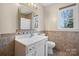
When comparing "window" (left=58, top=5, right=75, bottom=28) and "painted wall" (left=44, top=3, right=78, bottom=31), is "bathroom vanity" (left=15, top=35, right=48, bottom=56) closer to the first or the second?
"painted wall" (left=44, top=3, right=78, bottom=31)

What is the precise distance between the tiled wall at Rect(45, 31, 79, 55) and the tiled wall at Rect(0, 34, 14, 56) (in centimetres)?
51

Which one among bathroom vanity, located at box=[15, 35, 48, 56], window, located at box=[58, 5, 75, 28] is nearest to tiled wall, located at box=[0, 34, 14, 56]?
bathroom vanity, located at box=[15, 35, 48, 56]

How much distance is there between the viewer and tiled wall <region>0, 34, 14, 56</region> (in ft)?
4.55

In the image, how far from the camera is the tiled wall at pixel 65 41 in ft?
4.84

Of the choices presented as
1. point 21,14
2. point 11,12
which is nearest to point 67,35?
point 21,14

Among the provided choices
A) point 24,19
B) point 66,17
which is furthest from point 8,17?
point 66,17

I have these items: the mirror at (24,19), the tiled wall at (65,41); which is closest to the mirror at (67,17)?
the tiled wall at (65,41)

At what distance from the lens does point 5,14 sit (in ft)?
4.61

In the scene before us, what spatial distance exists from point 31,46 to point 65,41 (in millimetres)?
488

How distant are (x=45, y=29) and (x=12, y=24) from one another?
0.47 metres

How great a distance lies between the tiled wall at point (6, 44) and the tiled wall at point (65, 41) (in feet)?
1.67

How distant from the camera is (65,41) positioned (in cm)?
151

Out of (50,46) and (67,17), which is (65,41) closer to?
(50,46)

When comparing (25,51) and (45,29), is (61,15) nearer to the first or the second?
(45,29)
